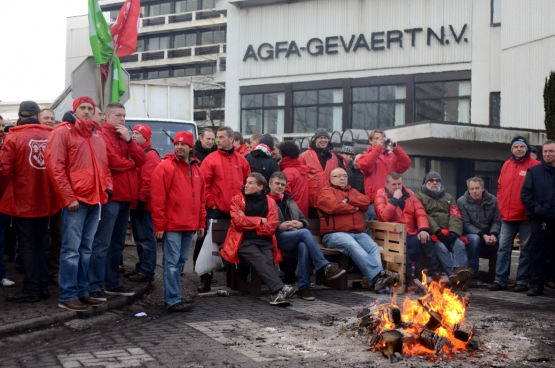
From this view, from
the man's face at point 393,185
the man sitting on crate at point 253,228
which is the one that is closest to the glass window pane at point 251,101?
the man's face at point 393,185

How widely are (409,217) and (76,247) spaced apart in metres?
5.29

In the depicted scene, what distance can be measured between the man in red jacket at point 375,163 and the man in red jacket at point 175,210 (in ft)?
12.2

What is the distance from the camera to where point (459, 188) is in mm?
26984

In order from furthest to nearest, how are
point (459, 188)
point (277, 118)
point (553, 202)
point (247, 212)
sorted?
point (277, 118) < point (459, 188) < point (553, 202) < point (247, 212)

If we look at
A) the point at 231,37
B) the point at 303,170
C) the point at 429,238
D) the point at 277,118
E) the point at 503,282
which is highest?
the point at 231,37

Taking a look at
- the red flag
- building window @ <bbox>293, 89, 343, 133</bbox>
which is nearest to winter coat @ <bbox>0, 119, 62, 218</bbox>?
the red flag

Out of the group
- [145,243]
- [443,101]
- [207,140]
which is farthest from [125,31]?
[443,101]

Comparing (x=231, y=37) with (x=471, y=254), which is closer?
(x=471, y=254)

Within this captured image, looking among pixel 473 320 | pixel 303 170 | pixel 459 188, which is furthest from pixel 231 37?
pixel 473 320

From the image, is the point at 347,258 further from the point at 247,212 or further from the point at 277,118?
the point at 277,118

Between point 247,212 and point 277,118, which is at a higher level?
point 277,118

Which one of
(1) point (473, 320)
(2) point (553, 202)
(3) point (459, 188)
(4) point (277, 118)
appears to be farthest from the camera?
(4) point (277, 118)

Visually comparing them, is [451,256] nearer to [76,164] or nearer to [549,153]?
[549,153]

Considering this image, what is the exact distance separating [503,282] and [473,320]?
131 inches
